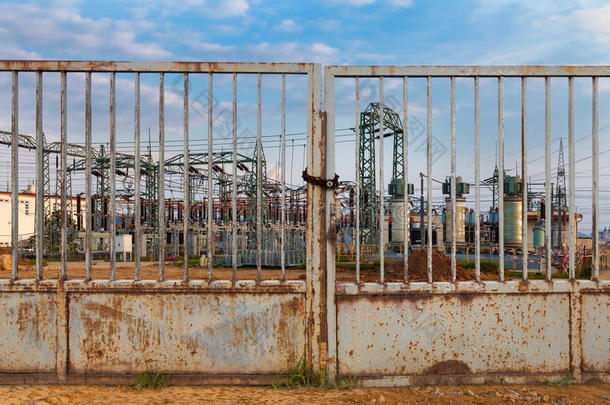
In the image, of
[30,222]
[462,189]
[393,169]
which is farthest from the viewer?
[30,222]

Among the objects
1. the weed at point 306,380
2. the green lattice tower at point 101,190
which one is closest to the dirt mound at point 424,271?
the weed at point 306,380

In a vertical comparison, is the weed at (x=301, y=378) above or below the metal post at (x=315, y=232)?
below

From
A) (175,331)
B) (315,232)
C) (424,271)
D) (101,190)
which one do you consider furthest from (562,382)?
(101,190)

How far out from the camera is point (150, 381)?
14.4ft

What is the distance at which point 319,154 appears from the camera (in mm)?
4445

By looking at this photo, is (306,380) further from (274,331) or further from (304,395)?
(274,331)

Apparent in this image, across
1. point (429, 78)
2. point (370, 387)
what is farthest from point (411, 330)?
point (429, 78)

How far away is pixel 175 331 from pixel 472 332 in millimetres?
2998

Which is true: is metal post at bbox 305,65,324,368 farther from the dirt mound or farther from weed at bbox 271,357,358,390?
the dirt mound

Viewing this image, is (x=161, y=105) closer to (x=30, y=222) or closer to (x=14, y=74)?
(x=14, y=74)

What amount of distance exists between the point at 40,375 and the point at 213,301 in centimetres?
195

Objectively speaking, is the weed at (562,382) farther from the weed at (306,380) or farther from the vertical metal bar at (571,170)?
the weed at (306,380)

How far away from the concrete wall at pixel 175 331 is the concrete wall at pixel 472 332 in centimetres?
64

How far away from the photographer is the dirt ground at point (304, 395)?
159 inches
